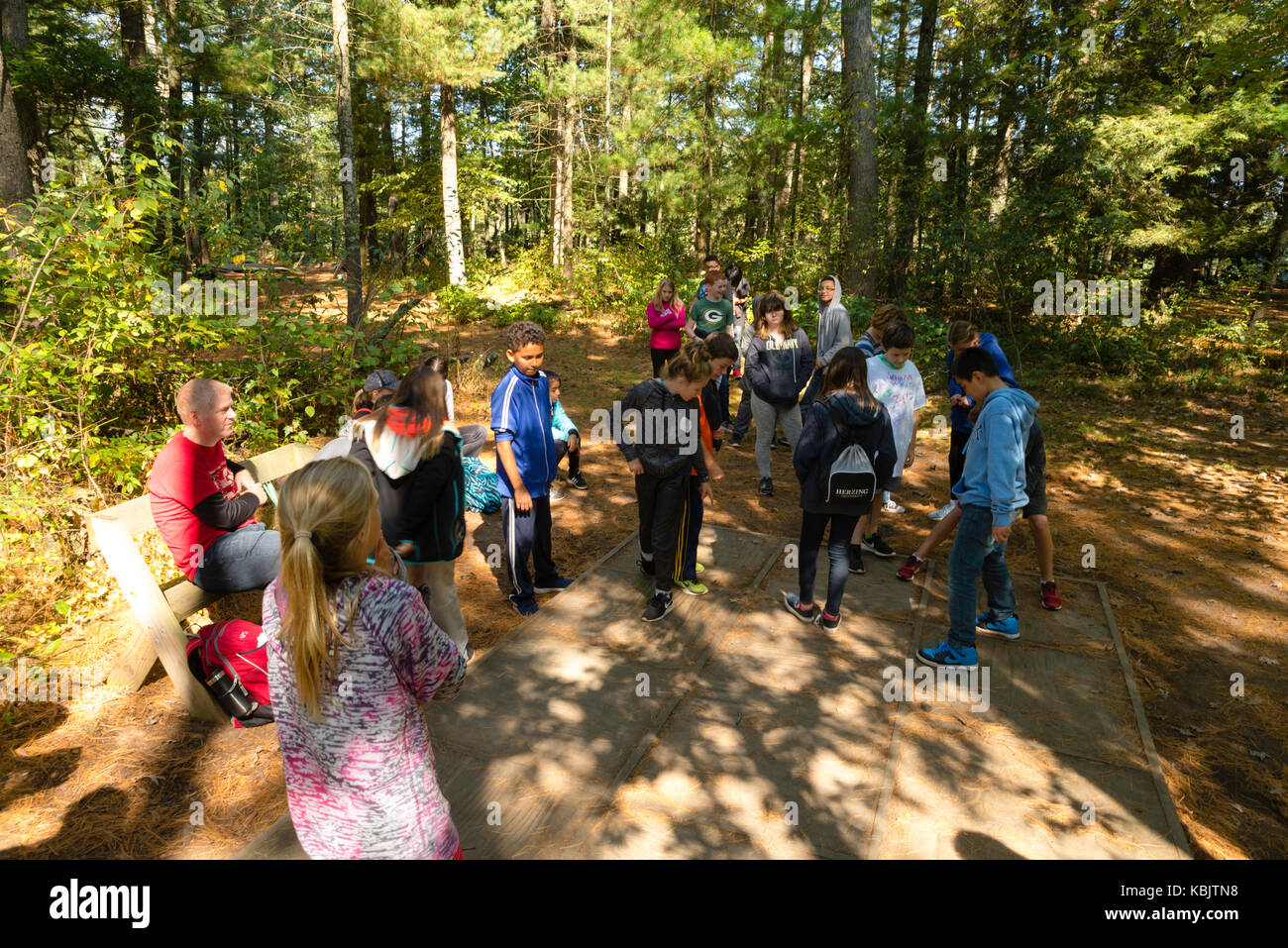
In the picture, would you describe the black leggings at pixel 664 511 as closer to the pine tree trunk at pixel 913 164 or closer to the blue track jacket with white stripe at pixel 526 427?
the blue track jacket with white stripe at pixel 526 427

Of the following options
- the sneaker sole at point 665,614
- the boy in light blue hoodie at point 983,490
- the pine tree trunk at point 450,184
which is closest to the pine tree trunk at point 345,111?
the pine tree trunk at point 450,184

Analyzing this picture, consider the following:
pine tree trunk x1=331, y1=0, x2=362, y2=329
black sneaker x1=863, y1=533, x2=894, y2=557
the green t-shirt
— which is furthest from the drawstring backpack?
pine tree trunk x1=331, y1=0, x2=362, y2=329

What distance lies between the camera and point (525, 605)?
5.04 metres

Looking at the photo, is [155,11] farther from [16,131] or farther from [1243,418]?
[1243,418]

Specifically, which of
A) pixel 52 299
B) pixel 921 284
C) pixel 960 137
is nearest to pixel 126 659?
pixel 52 299

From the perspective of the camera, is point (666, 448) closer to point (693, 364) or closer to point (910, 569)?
point (693, 364)

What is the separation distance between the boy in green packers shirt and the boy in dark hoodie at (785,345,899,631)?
4.09 meters

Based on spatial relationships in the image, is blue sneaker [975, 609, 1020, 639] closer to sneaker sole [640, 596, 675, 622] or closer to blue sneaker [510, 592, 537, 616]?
sneaker sole [640, 596, 675, 622]

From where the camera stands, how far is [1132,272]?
39.2 feet

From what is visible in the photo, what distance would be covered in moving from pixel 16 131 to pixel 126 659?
7.70 m

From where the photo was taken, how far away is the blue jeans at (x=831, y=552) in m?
4.46

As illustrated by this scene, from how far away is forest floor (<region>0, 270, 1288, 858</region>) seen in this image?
3.27 m
